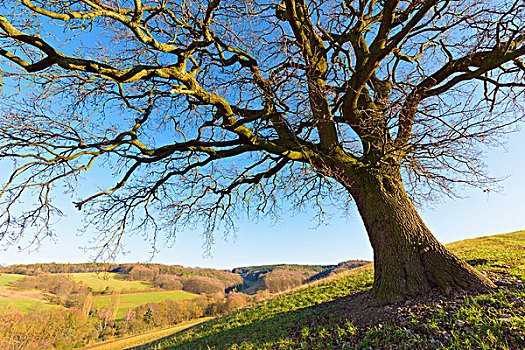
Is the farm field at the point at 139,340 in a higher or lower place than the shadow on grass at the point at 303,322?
A: lower

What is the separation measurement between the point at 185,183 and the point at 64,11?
16.5 feet

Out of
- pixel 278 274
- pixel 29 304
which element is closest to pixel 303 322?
pixel 29 304

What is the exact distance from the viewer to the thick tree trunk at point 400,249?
4.63 meters

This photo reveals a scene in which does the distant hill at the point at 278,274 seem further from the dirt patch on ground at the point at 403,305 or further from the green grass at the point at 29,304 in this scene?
the dirt patch on ground at the point at 403,305

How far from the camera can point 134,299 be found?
62312mm

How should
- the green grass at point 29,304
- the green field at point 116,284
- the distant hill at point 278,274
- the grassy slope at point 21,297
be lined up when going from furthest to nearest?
the distant hill at point 278,274 → the green field at point 116,284 → the grassy slope at point 21,297 → the green grass at point 29,304

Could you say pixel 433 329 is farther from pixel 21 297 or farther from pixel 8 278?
pixel 8 278

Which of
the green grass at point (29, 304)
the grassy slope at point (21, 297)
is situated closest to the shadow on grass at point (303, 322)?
the green grass at point (29, 304)

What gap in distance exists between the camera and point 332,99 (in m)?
7.20

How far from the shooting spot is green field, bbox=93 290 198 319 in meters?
53.8

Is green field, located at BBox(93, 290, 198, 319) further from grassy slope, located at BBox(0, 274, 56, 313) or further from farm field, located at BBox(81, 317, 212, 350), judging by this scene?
farm field, located at BBox(81, 317, 212, 350)

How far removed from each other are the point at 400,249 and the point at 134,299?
249ft

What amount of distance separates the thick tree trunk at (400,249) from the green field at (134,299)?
65432mm

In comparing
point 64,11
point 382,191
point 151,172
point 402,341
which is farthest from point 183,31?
point 402,341
